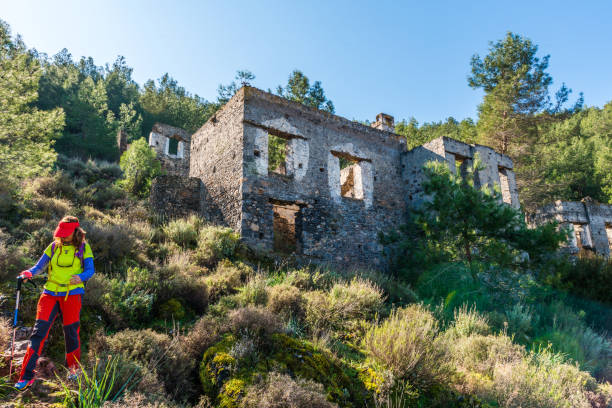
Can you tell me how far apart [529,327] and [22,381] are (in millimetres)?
9314

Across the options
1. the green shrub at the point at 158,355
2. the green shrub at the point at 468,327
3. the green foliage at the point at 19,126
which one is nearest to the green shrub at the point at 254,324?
the green shrub at the point at 158,355

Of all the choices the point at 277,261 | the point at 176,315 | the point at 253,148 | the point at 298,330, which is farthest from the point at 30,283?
the point at 253,148

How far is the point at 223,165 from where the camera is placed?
1166cm

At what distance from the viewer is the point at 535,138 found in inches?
878

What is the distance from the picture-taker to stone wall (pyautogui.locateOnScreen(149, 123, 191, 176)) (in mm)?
19422

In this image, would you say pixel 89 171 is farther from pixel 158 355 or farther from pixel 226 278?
pixel 158 355

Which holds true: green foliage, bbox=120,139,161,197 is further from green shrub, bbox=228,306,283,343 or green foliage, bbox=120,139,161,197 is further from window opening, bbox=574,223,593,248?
window opening, bbox=574,223,593,248

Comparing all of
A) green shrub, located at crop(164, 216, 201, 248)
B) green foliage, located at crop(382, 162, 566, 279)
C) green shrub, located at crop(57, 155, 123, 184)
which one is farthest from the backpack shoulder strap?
green shrub, located at crop(57, 155, 123, 184)

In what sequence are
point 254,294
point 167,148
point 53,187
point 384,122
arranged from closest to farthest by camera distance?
point 254,294, point 53,187, point 384,122, point 167,148

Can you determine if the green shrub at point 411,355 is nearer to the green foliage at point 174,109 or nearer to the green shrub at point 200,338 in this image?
the green shrub at point 200,338

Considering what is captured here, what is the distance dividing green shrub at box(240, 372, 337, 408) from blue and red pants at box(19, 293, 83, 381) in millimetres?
1910

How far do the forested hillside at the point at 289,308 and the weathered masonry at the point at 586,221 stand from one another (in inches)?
222

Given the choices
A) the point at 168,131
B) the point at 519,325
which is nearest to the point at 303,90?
the point at 168,131

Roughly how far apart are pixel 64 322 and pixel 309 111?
32.1ft
